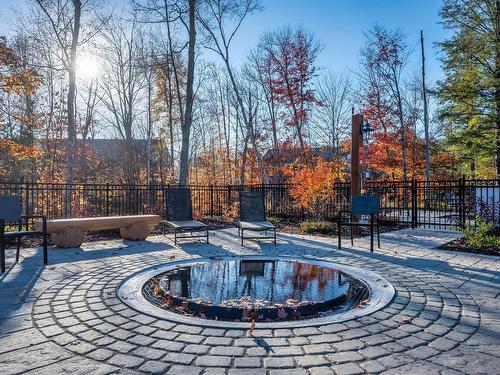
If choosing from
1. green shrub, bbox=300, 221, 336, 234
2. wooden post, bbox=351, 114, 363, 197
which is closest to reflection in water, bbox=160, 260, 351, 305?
wooden post, bbox=351, 114, 363, 197

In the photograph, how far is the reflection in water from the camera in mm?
3422

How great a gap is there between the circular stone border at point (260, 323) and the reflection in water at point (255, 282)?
212mm

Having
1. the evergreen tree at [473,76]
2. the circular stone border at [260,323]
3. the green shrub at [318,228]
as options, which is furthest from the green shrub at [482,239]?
the evergreen tree at [473,76]

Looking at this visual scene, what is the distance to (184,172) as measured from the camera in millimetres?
12531

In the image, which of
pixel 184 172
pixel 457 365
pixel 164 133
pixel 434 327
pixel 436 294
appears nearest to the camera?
pixel 457 365

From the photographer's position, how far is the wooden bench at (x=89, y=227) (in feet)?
20.1

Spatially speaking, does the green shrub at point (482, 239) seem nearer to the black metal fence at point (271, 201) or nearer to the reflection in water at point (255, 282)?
the black metal fence at point (271, 201)

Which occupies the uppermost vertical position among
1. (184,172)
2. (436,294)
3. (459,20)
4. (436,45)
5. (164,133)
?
(459,20)

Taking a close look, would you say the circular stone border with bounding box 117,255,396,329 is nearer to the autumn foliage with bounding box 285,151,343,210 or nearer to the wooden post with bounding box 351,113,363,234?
the wooden post with bounding box 351,113,363,234

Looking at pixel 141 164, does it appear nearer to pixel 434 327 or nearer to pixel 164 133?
pixel 164 133

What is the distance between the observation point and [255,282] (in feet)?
13.0

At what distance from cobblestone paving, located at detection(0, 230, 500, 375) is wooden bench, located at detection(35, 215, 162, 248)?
Answer: 6.04 feet

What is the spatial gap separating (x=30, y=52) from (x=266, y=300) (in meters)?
16.4

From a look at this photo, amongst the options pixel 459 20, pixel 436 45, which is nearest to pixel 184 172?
pixel 436 45
